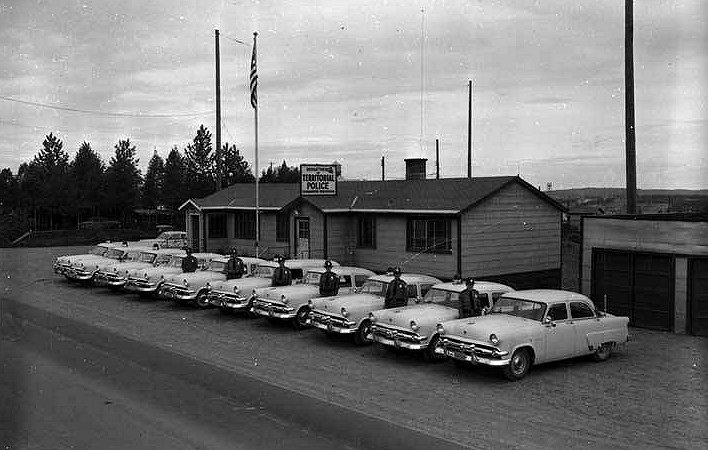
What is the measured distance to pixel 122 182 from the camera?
179 feet

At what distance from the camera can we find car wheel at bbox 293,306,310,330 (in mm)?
15484

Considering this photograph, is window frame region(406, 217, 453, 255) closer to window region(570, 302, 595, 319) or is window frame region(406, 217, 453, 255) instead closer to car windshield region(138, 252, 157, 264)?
car windshield region(138, 252, 157, 264)

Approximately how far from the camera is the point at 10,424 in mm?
8656

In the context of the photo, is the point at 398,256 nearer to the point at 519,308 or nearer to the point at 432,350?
the point at 432,350

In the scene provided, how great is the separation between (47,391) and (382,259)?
49.8 ft

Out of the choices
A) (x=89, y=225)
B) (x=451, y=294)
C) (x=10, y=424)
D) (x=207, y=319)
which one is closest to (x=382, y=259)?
(x=207, y=319)

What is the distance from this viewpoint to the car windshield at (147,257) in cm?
2284

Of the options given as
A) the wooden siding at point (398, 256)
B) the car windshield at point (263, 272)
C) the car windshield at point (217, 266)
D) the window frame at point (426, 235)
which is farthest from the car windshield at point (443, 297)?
the car windshield at point (217, 266)

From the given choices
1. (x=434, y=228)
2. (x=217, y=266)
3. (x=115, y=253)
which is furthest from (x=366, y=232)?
(x=115, y=253)

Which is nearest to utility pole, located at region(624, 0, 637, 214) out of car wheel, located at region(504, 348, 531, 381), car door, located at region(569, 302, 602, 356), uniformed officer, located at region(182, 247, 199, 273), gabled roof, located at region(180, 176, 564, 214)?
gabled roof, located at region(180, 176, 564, 214)

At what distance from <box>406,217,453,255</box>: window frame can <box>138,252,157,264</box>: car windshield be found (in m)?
8.64

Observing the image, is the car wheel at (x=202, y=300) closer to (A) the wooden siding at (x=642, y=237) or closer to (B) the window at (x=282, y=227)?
(B) the window at (x=282, y=227)

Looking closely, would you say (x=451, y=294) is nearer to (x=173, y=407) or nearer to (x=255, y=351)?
(x=255, y=351)

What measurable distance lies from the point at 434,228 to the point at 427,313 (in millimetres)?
9565
